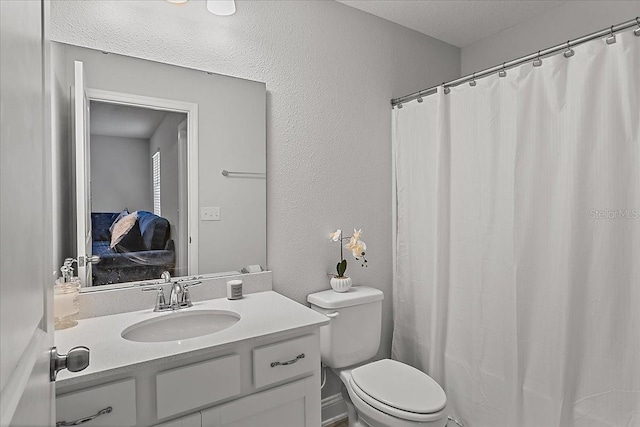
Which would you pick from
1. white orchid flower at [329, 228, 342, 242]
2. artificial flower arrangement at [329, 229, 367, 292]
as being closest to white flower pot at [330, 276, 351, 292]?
artificial flower arrangement at [329, 229, 367, 292]

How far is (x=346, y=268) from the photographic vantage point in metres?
2.25

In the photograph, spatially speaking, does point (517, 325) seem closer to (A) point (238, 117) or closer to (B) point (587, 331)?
(B) point (587, 331)

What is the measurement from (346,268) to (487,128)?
42.8 inches

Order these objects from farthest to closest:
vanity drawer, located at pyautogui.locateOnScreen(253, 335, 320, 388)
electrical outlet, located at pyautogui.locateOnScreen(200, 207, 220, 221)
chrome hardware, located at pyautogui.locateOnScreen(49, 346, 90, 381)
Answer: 1. electrical outlet, located at pyautogui.locateOnScreen(200, 207, 220, 221)
2. vanity drawer, located at pyautogui.locateOnScreen(253, 335, 320, 388)
3. chrome hardware, located at pyautogui.locateOnScreen(49, 346, 90, 381)

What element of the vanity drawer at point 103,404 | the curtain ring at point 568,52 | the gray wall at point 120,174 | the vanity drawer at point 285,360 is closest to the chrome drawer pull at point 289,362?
the vanity drawer at point 285,360

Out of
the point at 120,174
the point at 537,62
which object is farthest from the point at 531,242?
the point at 120,174

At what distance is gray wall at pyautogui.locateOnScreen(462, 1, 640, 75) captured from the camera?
202cm

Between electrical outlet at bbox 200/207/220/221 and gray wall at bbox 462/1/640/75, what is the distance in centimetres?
217

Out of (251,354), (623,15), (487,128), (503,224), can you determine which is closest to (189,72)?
(251,354)

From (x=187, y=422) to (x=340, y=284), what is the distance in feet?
3.50

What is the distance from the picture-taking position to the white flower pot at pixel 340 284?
82.0 inches

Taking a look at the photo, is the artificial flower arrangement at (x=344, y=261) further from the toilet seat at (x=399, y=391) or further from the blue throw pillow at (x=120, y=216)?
the blue throw pillow at (x=120, y=216)

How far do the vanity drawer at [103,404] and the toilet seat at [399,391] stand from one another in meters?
1.00

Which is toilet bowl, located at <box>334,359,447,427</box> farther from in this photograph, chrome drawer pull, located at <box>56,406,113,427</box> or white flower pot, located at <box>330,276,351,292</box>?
chrome drawer pull, located at <box>56,406,113,427</box>
